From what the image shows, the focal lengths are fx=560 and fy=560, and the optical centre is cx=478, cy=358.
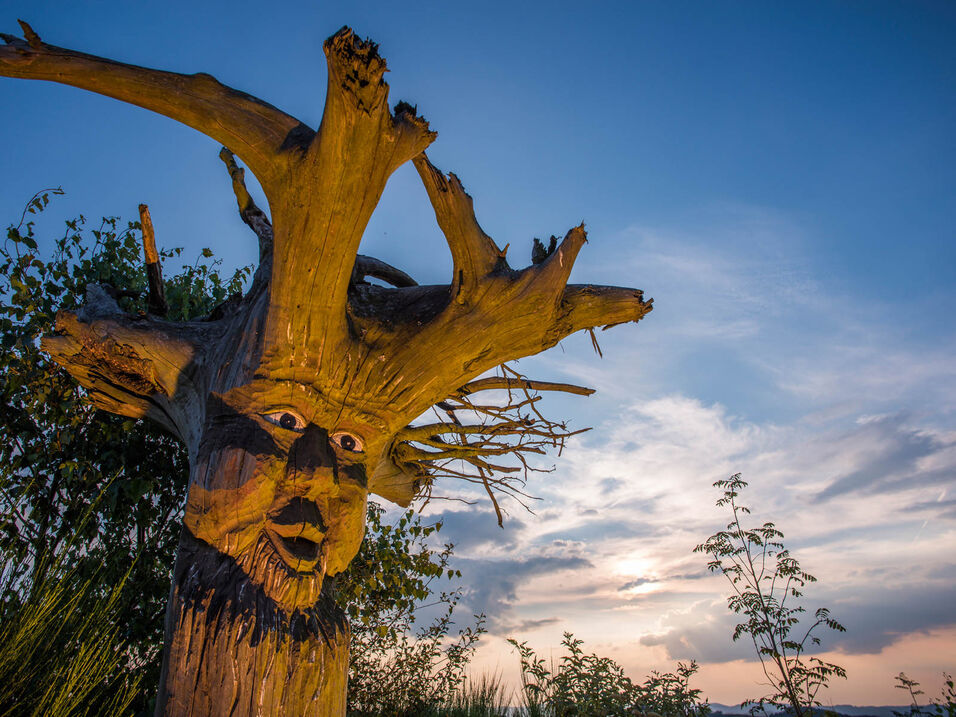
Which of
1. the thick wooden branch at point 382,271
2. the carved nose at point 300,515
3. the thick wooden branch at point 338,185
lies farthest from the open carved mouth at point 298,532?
the thick wooden branch at point 382,271

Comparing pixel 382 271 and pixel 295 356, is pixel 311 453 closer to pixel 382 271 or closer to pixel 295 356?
pixel 295 356

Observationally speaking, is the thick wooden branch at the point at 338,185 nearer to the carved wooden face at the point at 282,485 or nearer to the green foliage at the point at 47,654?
the carved wooden face at the point at 282,485

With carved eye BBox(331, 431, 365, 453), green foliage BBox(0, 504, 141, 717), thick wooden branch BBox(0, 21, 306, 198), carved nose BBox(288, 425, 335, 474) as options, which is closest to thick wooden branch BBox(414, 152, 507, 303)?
thick wooden branch BBox(0, 21, 306, 198)

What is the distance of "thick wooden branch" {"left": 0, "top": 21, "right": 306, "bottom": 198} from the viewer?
2916 millimetres

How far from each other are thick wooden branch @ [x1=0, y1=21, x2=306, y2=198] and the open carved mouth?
1.89 m

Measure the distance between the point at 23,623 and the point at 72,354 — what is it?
6.22 ft

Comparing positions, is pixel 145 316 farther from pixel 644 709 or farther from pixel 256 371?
pixel 644 709

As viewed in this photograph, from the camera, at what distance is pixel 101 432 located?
578 cm

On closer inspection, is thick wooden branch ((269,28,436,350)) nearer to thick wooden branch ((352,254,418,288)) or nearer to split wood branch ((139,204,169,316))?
thick wooden branch ((352,254,418,288))

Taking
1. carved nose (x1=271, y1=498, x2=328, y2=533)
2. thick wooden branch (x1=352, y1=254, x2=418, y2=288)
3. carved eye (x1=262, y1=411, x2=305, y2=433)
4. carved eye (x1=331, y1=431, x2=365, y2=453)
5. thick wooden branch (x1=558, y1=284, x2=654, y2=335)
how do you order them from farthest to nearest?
thick wooden branch (x1=352, y1=254, x2=418, y2=288) → thick wooden branch (x1=558, y1=284, x2=654, y2=335) → carved eye (x1=331, y1=431, x2=365, y2=453) → carved eye (x1=262, y1=411, x2=305, y2=433) → carved nose (x1=271, y1=498, x2=328, y2=533)

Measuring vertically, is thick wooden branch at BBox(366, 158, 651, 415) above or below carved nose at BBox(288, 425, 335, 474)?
above

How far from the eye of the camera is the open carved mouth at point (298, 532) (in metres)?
3.24

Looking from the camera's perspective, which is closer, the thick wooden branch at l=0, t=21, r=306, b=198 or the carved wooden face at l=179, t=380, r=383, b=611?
the thick wooden branch at l=0, t=21, r=306, b=198

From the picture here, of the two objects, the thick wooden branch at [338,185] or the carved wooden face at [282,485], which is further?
the carved wooden face at [282,485]
